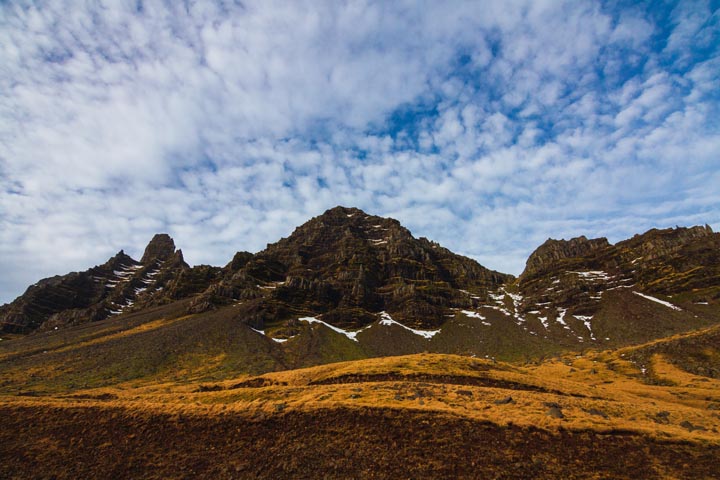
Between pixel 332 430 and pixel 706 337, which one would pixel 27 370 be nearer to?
pixel 332 430

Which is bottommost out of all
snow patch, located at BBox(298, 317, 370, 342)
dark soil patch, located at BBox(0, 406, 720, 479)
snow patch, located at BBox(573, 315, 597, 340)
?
dark soil patch, located at BBox(0, 406, 720, 479)

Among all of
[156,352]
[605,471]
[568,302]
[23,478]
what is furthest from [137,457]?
[568,302]

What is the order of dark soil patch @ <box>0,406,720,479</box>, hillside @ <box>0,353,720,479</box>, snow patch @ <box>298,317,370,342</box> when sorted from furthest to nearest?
snow patch @ <box>298,317,370,342</box> < hillside @ <box>0,353,720,479</box> < dark soil patch @ <box>0,406,720,479</box>

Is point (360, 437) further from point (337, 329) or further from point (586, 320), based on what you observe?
point (586, 320)

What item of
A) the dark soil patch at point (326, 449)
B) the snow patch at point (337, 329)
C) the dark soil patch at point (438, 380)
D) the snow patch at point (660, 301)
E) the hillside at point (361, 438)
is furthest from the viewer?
the snow patch at point (337, 329)

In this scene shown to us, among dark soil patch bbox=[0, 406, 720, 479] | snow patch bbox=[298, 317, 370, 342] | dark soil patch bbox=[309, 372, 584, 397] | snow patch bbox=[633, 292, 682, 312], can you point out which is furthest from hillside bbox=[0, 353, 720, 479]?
snow patch bbox=[633, 292, 682, 312]

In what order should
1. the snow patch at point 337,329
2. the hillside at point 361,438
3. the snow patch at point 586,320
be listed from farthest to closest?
the snow patch at point 337,329
the snow patch at point 586,320
the hillside at point 361,438

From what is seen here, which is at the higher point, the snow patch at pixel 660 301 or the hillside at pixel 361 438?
the snow patch at pixel 660 301

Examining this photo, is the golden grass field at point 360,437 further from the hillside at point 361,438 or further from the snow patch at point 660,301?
the snow patch at point 660,301

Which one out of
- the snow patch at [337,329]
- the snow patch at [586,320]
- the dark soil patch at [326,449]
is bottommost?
the dark soil patch at [326,449]

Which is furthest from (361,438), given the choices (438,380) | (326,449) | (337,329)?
(337,329)

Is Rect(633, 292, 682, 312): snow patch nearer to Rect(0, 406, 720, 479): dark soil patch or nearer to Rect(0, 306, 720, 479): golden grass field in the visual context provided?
Rect(0, 306, 720, 479): golden grass field

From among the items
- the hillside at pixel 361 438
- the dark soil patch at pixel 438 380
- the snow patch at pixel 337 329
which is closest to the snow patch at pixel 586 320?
the snow patch at pixel 337 329

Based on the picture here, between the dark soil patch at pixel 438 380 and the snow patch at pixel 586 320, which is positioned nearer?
the dark soil patch at pixel 438 380
